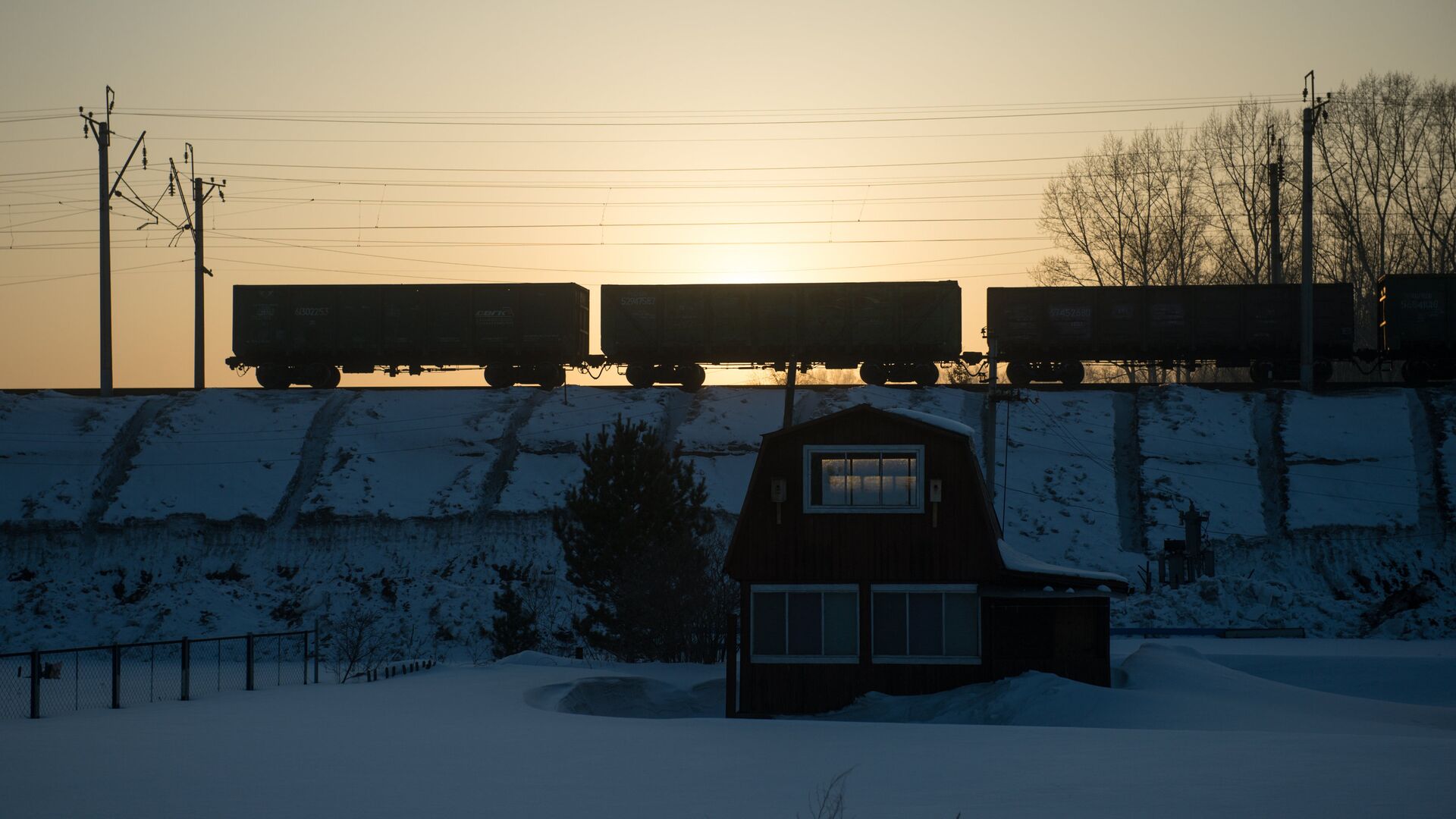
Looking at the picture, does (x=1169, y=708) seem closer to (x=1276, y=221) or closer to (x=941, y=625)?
(x=941, y=625)

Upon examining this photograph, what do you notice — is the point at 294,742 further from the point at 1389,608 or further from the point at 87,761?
the point at 1389,608

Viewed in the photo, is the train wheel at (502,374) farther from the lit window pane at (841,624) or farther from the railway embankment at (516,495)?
the lit window pane at (841,624)

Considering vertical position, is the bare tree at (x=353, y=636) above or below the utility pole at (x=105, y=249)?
below

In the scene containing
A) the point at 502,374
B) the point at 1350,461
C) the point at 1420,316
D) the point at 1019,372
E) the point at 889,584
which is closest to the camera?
the point at 889,584

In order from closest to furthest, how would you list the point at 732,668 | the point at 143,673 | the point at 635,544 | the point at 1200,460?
the point at 732,668 → the point at 143,673 → the point at 635,544 → the point at 1200,460

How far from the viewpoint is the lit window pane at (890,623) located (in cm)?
2194

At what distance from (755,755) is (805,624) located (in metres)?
8.03

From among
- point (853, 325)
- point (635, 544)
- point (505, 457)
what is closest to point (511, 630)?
point (635, 544)

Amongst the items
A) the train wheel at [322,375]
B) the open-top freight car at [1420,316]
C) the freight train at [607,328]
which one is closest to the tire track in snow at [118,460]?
the freight train at [607,328]

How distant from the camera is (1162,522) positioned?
3784 cm

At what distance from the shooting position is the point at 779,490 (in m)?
22.2

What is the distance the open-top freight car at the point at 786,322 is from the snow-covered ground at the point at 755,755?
22.9 metres

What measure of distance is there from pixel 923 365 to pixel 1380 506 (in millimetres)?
15648

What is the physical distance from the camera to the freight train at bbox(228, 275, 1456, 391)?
145 feet
